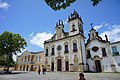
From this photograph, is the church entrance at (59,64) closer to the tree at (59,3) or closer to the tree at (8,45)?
the tree at (8,45)

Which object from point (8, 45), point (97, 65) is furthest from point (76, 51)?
point (8, 45)

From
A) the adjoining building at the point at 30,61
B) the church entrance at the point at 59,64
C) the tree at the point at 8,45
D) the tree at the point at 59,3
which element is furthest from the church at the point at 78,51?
the tree at the point at 59,3

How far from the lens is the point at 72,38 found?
26141mm

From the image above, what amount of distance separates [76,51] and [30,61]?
20.9 metres

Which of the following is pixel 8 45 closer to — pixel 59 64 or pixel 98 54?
pixel 59 64

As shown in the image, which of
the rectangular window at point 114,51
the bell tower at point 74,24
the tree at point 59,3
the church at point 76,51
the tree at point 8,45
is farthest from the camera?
the bell tower at point 74,24

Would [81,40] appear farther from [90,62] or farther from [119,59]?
[119,59]

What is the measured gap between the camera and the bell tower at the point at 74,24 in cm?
2642

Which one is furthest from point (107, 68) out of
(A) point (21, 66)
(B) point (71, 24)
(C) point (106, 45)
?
(A) point (21, 66)

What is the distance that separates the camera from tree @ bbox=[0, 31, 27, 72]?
25141mm

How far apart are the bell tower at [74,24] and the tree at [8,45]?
1361cm

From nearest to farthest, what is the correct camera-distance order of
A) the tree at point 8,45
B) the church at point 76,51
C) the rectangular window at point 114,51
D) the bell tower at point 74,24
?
1. the rectangular window at point 114,51
2. the church at point 76,51
3. the tree at point 8,45
4. the bell tower at point 74,24

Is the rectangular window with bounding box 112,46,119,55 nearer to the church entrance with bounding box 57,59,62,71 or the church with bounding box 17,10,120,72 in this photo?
the church with bounding box 17,10,120,72

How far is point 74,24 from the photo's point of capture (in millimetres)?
27359
